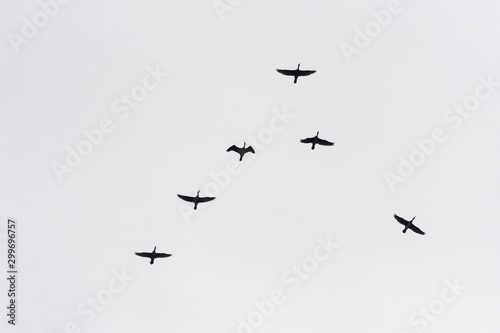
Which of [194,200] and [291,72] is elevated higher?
[291,72]

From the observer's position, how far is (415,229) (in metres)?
62.0

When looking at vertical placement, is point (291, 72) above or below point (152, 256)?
above

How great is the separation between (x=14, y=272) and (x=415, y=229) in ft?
119

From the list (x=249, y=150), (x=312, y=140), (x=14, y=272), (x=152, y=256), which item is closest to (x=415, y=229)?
(x=312, y=140)

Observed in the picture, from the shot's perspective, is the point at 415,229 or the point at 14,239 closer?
the point at 415,229

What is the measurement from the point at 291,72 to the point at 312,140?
5.96 m

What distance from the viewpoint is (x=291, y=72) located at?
195 feet

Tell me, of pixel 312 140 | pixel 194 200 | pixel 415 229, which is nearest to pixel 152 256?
pixel 194 200

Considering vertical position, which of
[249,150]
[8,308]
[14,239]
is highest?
[249,150]

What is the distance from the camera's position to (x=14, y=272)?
215 ft

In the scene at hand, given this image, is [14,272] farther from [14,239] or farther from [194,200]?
[194,200]

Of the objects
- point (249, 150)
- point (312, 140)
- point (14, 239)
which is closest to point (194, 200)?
point (249, 150)

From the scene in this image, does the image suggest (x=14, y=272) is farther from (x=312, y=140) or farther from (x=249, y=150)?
(x=312, y=140)

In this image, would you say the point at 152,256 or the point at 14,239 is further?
the point at 14,239
